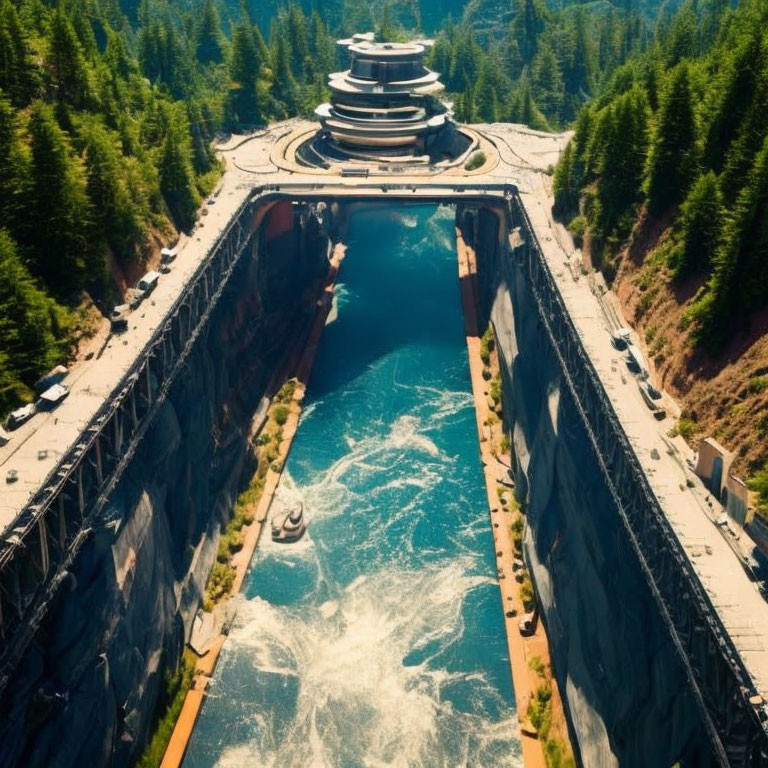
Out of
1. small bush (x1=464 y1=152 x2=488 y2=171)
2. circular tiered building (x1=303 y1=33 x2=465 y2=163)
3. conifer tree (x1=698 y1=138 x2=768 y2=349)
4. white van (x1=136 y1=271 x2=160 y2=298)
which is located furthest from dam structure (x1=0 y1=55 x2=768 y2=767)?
circular tiered building (x1=303 y1=33 x2=465 y2=163)

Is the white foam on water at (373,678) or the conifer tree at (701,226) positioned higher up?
the conifer tree at (701,226)

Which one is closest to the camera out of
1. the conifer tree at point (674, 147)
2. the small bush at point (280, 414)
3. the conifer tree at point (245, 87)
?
the conifer tree at point (674, 147)

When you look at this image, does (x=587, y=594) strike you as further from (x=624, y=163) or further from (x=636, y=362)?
(x=624, y=163)

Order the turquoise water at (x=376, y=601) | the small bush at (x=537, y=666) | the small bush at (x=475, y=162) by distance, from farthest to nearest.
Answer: the small bush at (x=475, y=162) < the small bush at (x=537, y=666) < the turquoise water at (x=376, y=601)

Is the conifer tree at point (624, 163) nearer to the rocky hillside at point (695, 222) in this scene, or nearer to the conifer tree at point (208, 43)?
the rocky hillside at point (695, 222)

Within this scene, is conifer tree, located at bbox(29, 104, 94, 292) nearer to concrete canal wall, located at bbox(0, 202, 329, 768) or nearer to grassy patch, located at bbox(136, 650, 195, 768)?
concrete canal wall, located at bbox(0, 202, 329, 768)

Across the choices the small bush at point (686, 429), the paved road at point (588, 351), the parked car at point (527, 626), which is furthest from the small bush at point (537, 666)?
the small bush at point (686, 429)

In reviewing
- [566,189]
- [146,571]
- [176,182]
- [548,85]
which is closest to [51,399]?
[146,571]
